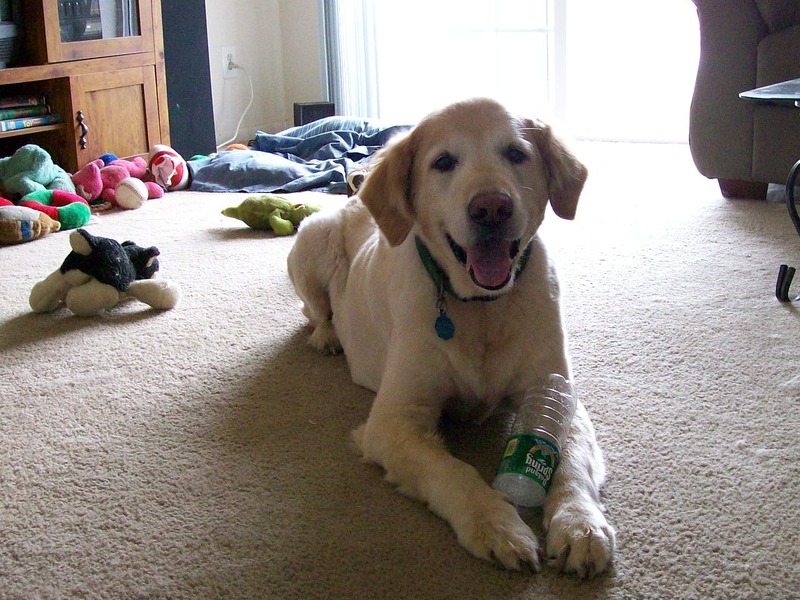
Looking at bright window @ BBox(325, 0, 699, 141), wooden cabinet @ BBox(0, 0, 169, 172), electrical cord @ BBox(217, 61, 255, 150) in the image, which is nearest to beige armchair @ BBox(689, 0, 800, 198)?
bright window @ BBox(325, 0, 699, 141)

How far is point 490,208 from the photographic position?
1629 mm

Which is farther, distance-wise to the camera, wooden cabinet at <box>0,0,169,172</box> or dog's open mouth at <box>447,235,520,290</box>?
wooden cabinet at <box>0,0,169,172</box>

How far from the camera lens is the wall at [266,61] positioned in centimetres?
610

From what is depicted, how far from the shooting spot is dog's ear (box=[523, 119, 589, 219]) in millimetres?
1831

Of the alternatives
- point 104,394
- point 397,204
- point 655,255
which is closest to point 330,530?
point 397,204

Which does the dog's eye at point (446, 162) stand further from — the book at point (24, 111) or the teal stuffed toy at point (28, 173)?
the book at point (24, 111)

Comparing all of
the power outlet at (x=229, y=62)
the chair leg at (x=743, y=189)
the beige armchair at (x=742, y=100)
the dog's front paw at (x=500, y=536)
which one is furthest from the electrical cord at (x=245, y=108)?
the dog's front paw at (x=500, y=536)

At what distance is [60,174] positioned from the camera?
4109mm

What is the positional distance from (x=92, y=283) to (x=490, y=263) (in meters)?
1.49

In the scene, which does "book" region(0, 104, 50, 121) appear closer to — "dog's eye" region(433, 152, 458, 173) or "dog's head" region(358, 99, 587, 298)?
"dog's head" region(358, 99, 587, 298)

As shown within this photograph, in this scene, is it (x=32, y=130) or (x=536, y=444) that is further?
(x=32, y=130)

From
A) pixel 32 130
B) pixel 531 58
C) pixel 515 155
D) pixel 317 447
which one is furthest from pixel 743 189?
pixel 32 130

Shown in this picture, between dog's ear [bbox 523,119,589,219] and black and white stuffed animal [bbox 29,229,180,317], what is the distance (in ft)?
4.64

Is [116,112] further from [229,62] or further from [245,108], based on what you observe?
[245,108]
